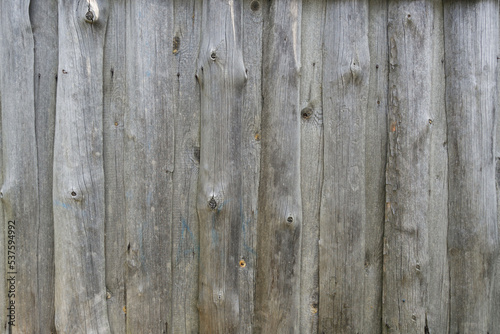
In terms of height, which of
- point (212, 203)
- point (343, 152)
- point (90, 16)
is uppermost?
point (90, 16)

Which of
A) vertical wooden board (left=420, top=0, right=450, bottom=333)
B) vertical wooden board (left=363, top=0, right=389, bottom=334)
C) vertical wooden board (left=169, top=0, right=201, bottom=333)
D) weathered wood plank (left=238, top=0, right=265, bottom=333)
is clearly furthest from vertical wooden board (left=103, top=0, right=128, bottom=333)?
vertical wooden board (left=420, top=0, right=450, bottom=333)

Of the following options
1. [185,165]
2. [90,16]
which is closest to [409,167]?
[185,165]

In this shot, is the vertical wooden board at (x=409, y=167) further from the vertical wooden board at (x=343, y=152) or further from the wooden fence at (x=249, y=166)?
the vertical wooden board at (x=343, y=152)

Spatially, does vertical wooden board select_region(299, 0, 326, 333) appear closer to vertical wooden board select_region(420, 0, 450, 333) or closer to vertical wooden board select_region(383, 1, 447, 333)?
vertical wooden board select_region(383, 1, 447, 333)

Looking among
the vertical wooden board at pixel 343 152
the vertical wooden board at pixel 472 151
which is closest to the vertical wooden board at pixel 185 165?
the vertical wooden board at pixel 343 152

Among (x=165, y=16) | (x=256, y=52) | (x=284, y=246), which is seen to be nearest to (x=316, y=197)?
(x=284, y=246)

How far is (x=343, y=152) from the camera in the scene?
1848 mm

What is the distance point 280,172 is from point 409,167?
2.43 ft

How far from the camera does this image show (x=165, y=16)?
1.79 meters

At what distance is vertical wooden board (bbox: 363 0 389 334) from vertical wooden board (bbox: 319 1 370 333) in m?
0.06

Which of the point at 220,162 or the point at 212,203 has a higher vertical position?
the point at 220,162

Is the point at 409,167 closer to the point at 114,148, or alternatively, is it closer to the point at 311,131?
the point at 311,131

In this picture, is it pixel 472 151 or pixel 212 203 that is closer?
pixel 212 203

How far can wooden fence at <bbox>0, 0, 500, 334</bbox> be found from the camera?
5.71 feet
